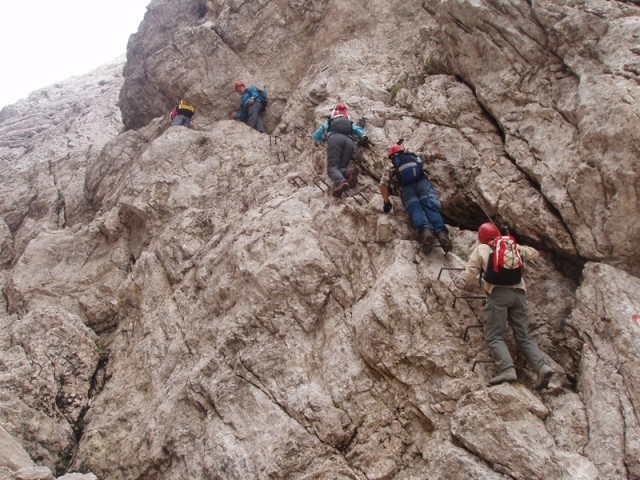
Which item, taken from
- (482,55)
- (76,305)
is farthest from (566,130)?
(76,305)

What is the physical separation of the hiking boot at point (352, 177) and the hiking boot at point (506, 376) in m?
6.10

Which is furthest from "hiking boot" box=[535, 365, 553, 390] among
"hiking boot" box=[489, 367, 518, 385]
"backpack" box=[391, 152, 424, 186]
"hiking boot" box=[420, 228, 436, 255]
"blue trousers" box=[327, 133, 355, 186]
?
"blue trousers" box=[327, 133, 355, 186]

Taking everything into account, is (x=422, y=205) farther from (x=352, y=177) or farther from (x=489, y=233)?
(x=352, y=177)

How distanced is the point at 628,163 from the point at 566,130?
1878mm

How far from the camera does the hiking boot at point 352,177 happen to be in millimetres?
13047

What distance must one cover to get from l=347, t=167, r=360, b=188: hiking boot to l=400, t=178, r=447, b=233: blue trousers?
1.72 m

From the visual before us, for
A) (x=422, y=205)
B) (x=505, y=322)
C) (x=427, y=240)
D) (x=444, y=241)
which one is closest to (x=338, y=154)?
(x=422, y=205)

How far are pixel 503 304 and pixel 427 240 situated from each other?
2.19 m

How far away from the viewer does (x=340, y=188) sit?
12.7 meters

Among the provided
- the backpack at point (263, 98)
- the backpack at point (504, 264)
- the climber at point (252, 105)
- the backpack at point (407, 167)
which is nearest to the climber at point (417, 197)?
the backpack at point (407, 167)

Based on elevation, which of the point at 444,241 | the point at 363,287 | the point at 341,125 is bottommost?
the point at 363,287

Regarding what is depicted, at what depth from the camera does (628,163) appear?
9.44 meters

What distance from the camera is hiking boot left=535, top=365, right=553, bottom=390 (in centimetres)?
852

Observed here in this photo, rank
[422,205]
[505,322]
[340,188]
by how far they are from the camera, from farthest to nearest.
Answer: [340,188] → [422,205] → [505,322]
